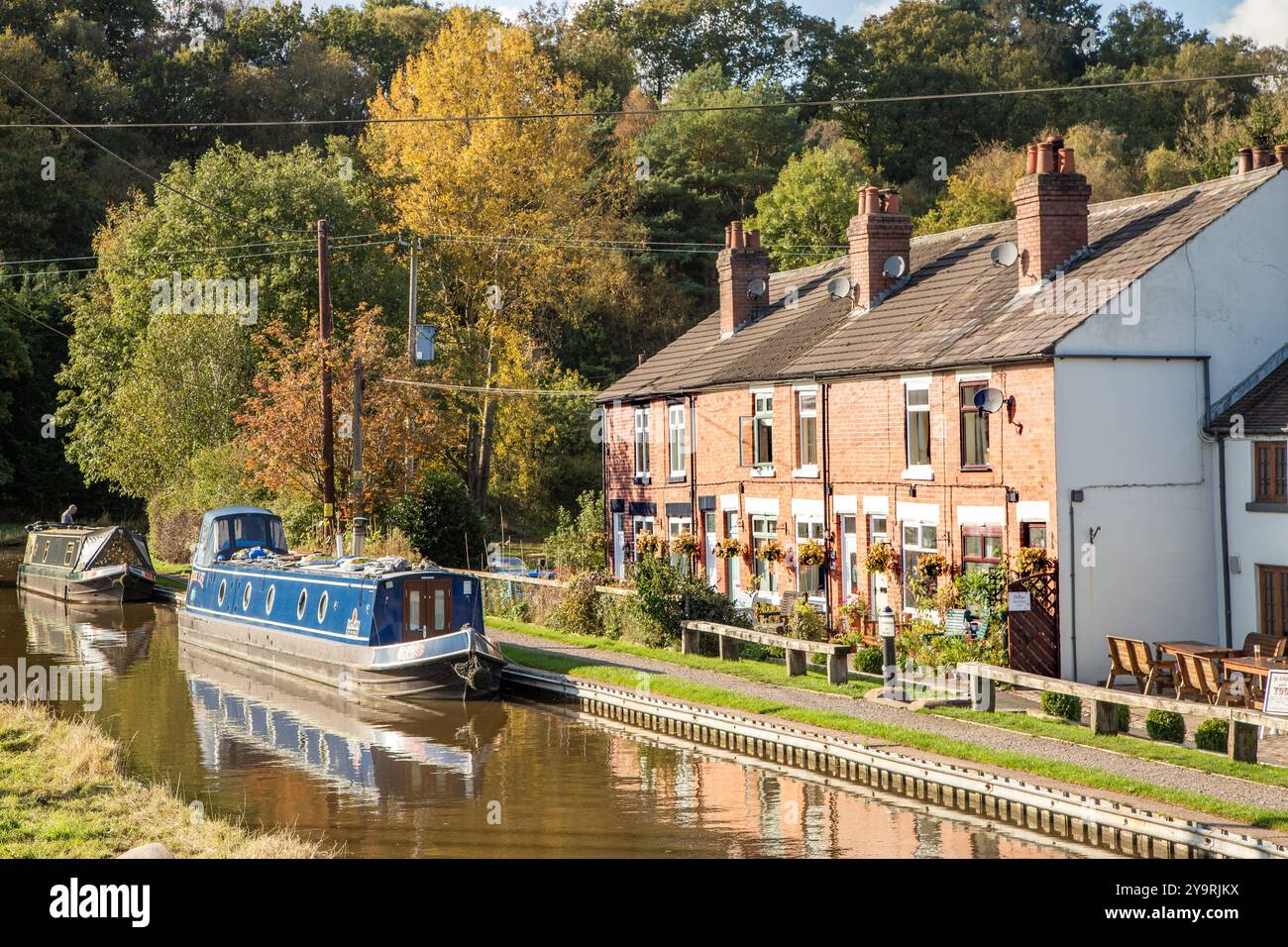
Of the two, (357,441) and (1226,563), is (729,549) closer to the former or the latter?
(357,441)

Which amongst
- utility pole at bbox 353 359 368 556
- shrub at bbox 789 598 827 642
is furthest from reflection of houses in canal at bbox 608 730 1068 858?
utility pole at bbox 353 359 368 556

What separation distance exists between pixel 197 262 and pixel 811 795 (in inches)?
1512

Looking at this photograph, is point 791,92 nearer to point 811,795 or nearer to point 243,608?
point 243,608

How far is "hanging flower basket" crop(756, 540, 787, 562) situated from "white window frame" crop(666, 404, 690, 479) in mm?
4884

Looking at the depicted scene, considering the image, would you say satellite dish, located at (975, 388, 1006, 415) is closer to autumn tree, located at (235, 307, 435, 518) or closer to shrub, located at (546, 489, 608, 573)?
shrub, located at (546, 489, 608, 573)

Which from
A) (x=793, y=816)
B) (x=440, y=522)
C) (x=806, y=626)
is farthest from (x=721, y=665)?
(x=440, y=522)

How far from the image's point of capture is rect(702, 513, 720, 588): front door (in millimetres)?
33531

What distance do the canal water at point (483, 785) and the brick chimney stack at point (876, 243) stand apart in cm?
1261

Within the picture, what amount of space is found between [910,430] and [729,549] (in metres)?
6.57

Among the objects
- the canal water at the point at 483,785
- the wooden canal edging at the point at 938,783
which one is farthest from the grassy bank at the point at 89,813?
the wooden canal edging at the point at 938,783

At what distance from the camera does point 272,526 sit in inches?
1463

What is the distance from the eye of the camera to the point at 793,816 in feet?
55.6

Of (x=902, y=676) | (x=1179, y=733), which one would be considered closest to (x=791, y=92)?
(x=902, y=676)
